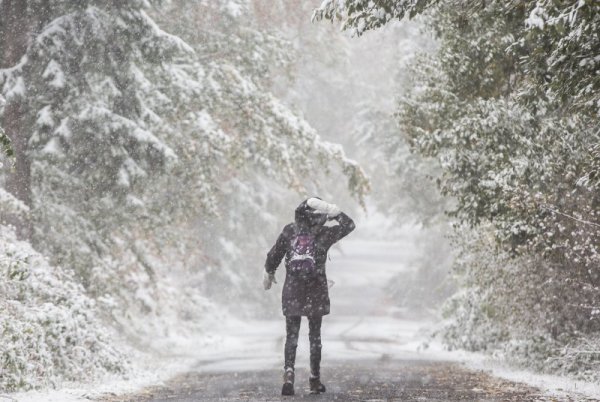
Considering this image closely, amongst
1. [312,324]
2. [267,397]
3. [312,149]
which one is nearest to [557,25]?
[312,324]

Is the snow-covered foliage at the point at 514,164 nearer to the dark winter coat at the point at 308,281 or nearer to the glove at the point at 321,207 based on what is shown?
the glove at the point at 321,207

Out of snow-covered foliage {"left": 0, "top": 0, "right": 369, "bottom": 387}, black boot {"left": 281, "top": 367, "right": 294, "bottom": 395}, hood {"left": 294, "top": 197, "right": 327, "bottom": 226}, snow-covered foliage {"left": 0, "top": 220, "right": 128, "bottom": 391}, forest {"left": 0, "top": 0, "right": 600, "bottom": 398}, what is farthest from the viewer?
snow-covered foliage {"left": 0, "top": 0, "right": 369, "bottom": 387}

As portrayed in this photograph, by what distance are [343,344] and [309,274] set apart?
44.5 ft

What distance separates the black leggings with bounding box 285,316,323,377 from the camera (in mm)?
8281

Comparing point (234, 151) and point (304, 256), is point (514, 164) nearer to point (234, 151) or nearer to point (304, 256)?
point (304, 256)

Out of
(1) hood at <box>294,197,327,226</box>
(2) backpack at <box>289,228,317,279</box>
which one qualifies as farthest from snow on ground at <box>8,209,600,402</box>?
(1) hood at <box>294,197,327,226</box>

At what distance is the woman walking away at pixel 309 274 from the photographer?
8.30 m

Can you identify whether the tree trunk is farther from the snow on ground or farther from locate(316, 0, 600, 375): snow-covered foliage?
locate(316, 0, 600, 375): snow-covered foliage

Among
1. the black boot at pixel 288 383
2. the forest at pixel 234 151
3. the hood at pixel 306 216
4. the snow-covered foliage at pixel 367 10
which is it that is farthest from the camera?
the forest at pixel 234 151

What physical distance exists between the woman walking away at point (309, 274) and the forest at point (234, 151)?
6.81 ft

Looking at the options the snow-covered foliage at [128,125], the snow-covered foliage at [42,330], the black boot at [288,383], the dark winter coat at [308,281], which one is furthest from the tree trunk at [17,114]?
the black boot at [288,383]

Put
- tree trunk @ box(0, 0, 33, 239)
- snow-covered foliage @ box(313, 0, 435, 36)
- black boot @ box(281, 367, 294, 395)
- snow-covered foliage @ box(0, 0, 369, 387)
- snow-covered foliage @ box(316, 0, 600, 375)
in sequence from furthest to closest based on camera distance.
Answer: tree trunk @ box(0, 0, 33, 239)
snow-covered foliage @ box(0, 0, 369, 387)
snow-covered foliage @ box(316, 0, 600, 375)
snow-covered foliage @ box(313, 0, 435, 36)
black boot @ box(281, 367, 294, 395)

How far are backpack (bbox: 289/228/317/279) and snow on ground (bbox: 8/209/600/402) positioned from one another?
2365 mm

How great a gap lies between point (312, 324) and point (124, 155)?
6288 mm
